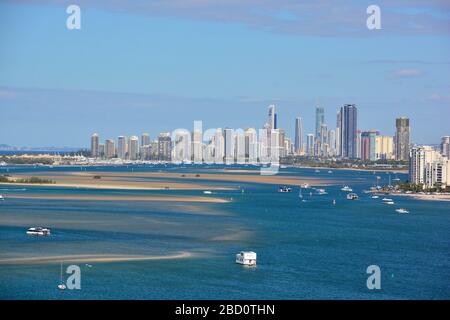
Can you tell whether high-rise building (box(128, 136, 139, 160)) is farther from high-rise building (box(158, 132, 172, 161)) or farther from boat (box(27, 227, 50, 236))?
boat (box(27, 227, 50, 236))

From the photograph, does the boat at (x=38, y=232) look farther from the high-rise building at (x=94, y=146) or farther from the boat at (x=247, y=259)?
the high-rise building at (x=94, y=146)

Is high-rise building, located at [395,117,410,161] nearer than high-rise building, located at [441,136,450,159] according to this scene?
No

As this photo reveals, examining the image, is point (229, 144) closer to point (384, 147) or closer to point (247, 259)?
point (384, 147)

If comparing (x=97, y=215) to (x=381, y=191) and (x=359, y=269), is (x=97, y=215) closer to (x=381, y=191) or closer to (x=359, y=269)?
(x=359, y=269)

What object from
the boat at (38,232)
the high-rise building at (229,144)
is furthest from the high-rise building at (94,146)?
the boat at (38,232)

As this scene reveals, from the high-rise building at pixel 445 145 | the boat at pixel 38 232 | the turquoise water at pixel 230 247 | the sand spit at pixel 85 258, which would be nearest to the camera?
the turquoise water at pixel 230 247

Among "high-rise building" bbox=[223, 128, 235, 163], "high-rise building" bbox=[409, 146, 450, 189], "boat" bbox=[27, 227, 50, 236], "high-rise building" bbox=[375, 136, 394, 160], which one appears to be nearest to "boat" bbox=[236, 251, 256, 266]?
"boat" bbox=[27, 227, 50, 236]

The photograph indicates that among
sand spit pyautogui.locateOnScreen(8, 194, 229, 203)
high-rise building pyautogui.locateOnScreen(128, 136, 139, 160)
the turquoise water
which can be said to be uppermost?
high-rise building pyautogui.locateOnScreen(128, 136, 139, 160)
